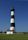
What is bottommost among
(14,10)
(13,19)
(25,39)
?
(25,39)

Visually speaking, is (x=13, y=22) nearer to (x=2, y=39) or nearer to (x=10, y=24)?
(x=10, y=24)

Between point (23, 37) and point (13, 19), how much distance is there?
33 cm

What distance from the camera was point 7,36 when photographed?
109 centimetres

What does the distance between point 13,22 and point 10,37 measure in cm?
29

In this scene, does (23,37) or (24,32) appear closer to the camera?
(23,37)

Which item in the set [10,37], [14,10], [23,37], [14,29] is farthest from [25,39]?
[14,10]

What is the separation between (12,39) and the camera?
107 cm

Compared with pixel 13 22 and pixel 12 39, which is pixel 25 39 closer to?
pixel 12 39

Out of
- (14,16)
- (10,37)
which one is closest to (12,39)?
(10,37)

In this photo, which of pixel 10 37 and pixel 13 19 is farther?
pixel 13 19

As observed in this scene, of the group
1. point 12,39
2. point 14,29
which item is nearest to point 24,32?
point 14,29

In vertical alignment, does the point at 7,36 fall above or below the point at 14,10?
below

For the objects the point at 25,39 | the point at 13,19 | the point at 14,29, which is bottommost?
the point at 25,39

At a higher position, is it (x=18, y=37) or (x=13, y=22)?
(x=13, y=22)
